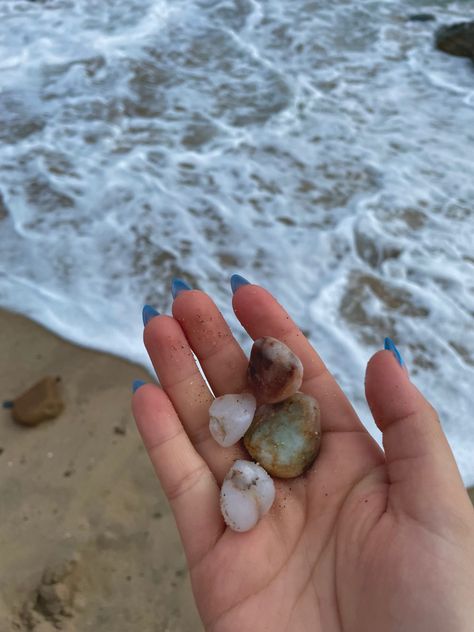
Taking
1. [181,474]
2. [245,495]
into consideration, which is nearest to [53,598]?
[181,474]

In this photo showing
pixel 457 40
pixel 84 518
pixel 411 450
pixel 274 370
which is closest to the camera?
pixel 411 450

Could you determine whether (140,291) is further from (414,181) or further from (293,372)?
(414,181)

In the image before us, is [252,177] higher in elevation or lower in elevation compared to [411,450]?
lower

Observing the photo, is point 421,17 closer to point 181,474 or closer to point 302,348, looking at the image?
point 302,348

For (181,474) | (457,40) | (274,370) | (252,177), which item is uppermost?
(274,370)

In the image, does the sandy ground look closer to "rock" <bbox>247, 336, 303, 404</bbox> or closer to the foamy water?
the foamy water

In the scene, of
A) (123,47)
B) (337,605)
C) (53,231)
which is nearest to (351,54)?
(123,47)
